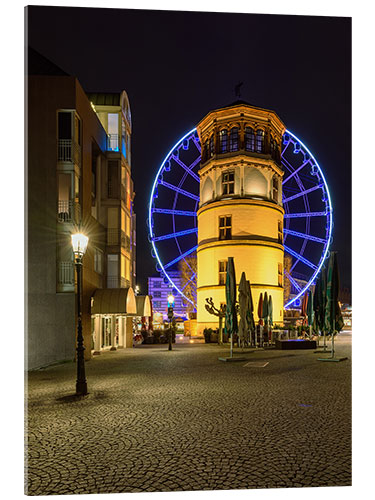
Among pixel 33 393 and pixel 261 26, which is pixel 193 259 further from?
pixel 261 26

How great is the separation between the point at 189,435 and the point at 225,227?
1196 inches

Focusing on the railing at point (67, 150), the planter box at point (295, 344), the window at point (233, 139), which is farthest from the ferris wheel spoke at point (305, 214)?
the railing at point (67, 150)

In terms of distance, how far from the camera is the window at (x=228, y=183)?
123 feet

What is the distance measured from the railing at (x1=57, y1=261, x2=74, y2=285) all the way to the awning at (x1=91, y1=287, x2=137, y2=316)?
381cm

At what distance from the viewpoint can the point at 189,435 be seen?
7430 millimetres

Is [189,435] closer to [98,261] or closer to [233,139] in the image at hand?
[98,261]

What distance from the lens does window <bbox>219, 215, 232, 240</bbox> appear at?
37.2m

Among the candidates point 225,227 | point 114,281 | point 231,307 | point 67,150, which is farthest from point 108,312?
point 225,227

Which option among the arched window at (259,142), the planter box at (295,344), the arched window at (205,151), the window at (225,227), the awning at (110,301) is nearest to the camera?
the awning at (110,301)

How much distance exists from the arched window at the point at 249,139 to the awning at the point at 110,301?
17.2m

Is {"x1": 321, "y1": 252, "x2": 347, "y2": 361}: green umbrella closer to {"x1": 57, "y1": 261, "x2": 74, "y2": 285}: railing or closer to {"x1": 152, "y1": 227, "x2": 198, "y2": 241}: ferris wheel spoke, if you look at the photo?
{"x1": 57, "y1": 261, "x2": 74, "y2": 285}: railing

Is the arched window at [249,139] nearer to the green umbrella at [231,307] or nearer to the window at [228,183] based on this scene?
the window at [228,183]

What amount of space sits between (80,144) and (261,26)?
1597 centimetres
